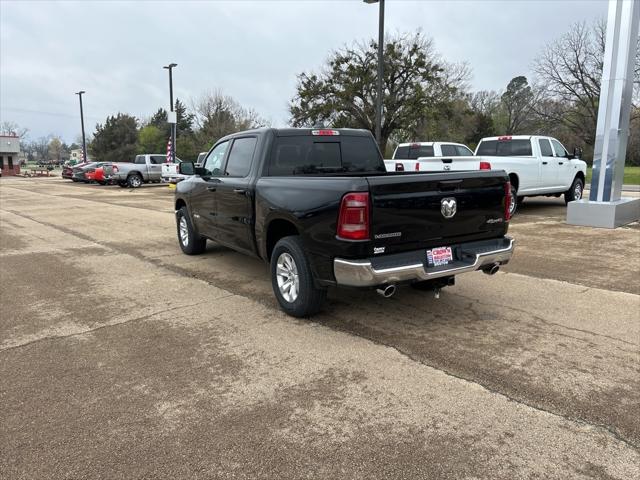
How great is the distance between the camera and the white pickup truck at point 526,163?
39.2ft

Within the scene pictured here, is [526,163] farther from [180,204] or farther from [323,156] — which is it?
[180,204]

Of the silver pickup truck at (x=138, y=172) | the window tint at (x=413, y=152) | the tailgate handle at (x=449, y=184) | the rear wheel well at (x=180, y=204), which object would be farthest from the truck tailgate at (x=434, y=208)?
the silver pickup truck at (x=138, y=172)

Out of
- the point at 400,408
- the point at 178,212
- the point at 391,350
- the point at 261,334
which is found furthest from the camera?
the point at 178,212

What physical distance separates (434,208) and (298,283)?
1.44m

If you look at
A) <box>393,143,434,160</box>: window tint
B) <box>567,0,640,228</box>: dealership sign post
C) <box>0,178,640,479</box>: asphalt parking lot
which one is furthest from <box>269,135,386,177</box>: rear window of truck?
<box>393,143,434,160</box>: window tint

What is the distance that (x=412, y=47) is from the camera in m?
31.1

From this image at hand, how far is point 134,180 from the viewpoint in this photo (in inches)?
1125

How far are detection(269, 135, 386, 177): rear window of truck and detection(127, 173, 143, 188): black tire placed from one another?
25.1m

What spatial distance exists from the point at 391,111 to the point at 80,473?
30780 millimetres

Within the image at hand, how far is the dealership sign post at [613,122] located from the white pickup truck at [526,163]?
5.26ft

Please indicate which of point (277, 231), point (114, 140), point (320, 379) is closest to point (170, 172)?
point (277, 231)

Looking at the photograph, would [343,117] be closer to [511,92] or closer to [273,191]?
[273,191]

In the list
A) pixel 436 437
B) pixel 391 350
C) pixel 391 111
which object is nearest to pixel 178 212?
pixel 391 350

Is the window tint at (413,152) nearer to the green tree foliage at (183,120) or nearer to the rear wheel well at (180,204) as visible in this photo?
the rear wheel well at (180,204)
